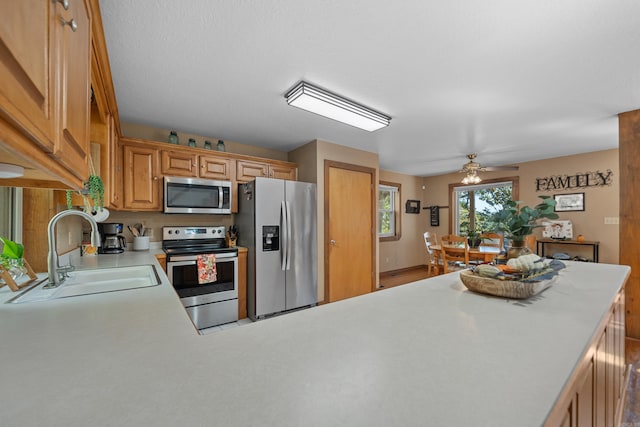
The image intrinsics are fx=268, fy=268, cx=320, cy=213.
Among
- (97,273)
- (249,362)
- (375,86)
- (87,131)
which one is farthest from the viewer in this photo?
(375,86)

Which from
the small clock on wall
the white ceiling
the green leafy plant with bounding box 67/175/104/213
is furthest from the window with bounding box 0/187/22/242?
the small clock on wall

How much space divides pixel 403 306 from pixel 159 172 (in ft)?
9.68

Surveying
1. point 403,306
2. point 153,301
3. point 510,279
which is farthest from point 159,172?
point 510,279

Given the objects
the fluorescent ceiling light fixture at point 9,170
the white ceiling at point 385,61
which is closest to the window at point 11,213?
the fluorescent ceiling light fixture at point 9,170

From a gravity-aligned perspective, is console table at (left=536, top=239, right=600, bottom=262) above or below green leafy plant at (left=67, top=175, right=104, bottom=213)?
below

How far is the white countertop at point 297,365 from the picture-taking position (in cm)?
44

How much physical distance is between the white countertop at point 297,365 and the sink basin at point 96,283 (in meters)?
0.23

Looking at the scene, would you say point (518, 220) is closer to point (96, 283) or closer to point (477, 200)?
point (96, 283)

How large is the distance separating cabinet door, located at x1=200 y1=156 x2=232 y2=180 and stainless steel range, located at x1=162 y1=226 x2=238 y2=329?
68 centimetres

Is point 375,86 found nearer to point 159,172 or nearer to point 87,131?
point 87,131

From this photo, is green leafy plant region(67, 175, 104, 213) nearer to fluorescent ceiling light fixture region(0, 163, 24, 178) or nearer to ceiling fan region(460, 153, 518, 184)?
fluorescent ceiling light fixture region(0, 163, 24, 178)

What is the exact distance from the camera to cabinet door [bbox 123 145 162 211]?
109 inches

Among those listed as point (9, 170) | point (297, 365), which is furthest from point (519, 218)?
point (9, 170)

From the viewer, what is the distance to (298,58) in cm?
181
